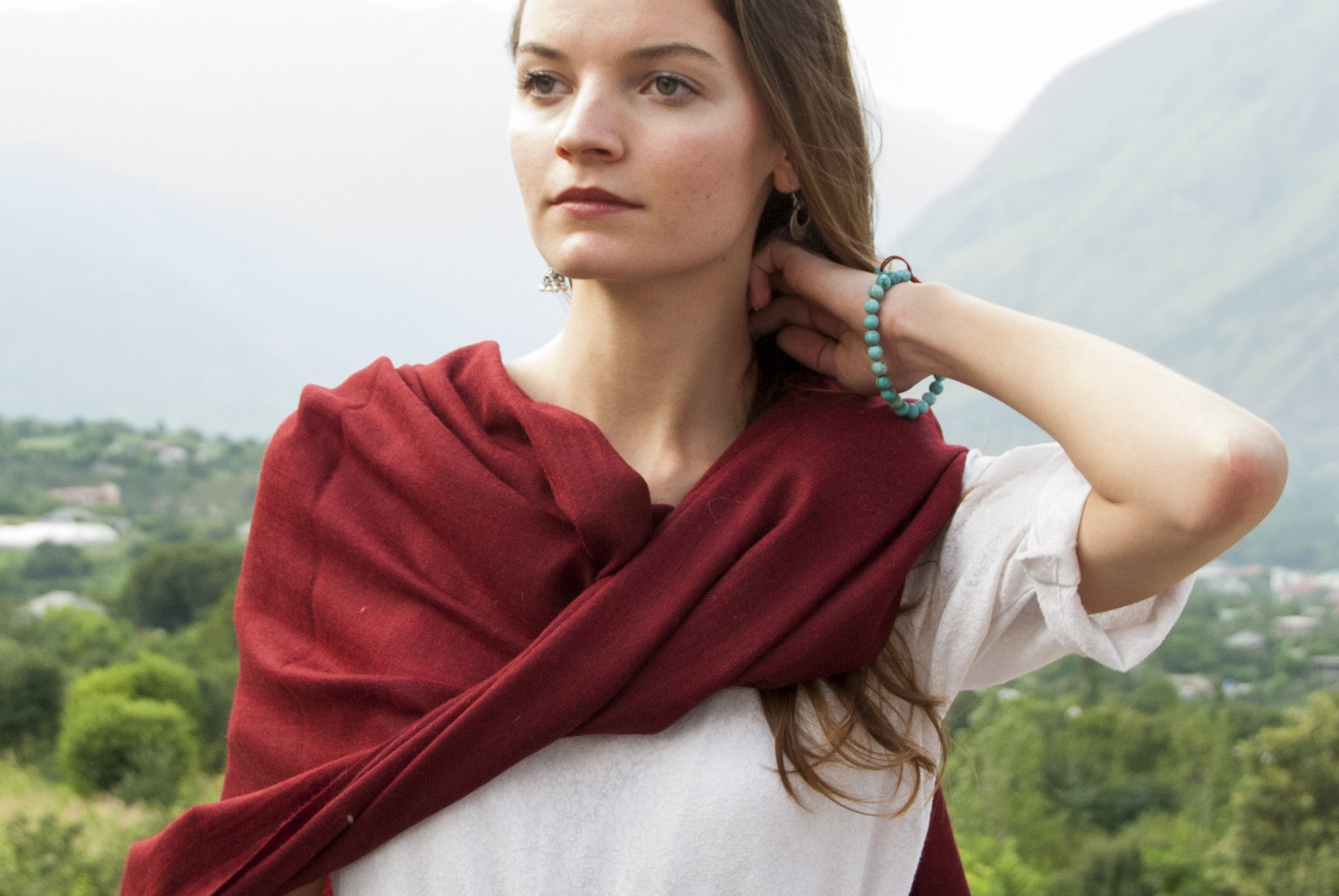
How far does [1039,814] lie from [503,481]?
5.23 metres

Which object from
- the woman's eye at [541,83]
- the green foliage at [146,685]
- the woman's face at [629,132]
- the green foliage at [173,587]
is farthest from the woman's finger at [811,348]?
the green foliage at [173,587]

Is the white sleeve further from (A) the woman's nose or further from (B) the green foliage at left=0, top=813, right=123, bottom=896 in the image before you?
(B) the green foliage at left=0, top=813, right=123, bottom=896

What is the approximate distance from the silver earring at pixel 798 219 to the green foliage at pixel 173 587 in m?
9.10

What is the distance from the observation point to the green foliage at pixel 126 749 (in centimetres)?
699

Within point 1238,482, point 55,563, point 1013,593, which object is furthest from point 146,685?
point 1238,482

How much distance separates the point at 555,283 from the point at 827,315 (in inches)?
16.6

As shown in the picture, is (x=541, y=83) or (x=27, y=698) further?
(x=27, y=698)

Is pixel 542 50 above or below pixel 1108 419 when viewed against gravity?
above

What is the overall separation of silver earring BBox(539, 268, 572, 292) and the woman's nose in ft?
1.35

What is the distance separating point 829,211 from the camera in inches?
60.7

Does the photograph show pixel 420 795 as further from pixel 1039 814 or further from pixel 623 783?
pixel 1039 814

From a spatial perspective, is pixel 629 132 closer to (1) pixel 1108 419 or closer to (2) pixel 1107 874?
(1) pixel 1108 419

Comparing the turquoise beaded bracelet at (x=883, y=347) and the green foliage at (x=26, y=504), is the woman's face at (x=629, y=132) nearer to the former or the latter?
the turquoise beaded bracelet at (x=883, y=347)

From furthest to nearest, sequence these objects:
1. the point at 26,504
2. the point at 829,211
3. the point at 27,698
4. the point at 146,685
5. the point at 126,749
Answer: the point at 26,504, the point at 27,698, the point at 146,685, the point at 126,749, the point at 829,211
